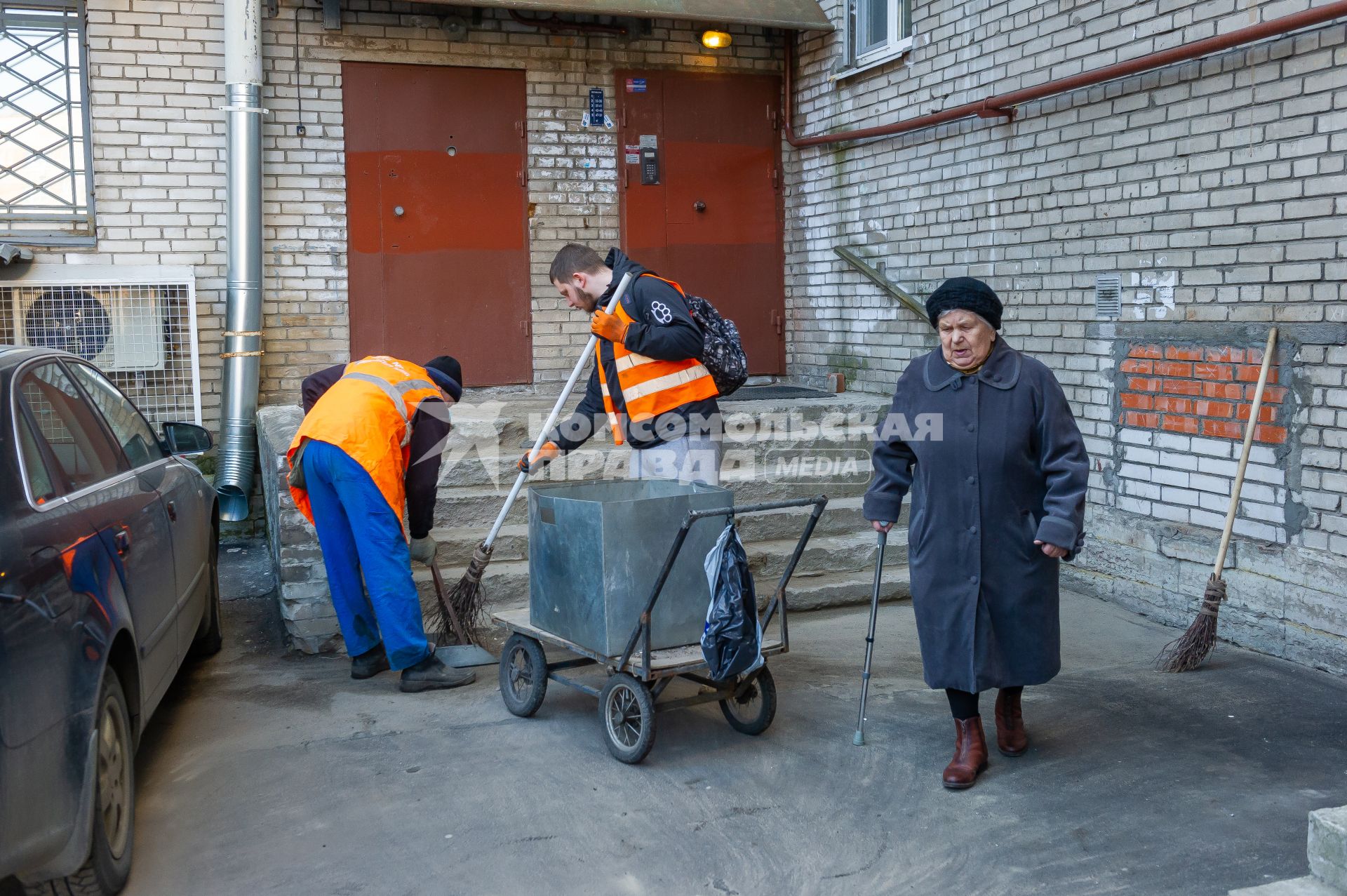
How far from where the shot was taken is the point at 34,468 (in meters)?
Answer: 3.23

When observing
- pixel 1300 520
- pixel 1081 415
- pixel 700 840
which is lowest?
pixel 700 840

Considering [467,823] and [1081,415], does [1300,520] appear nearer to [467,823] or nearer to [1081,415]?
[1081,415]

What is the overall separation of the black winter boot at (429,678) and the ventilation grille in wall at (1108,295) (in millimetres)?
3743

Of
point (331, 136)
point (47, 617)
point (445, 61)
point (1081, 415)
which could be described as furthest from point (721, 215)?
point (47, 617)

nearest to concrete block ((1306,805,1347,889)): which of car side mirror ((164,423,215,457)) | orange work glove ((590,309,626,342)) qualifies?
orange work glove ((590,309,626,342))

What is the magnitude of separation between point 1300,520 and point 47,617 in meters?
4.87

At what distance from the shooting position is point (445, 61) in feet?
26.7

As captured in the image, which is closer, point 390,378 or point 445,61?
point 390,378

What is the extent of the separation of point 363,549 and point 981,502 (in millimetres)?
2485

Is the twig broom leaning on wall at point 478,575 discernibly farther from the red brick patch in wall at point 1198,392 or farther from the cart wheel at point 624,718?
the red brick patch in wall at point 1198,392

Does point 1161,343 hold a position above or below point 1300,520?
above

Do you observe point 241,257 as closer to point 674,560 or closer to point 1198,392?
point 674,560

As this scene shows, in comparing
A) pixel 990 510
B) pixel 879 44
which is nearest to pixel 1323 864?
pixel 990 510

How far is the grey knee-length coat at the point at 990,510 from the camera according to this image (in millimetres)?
3867
